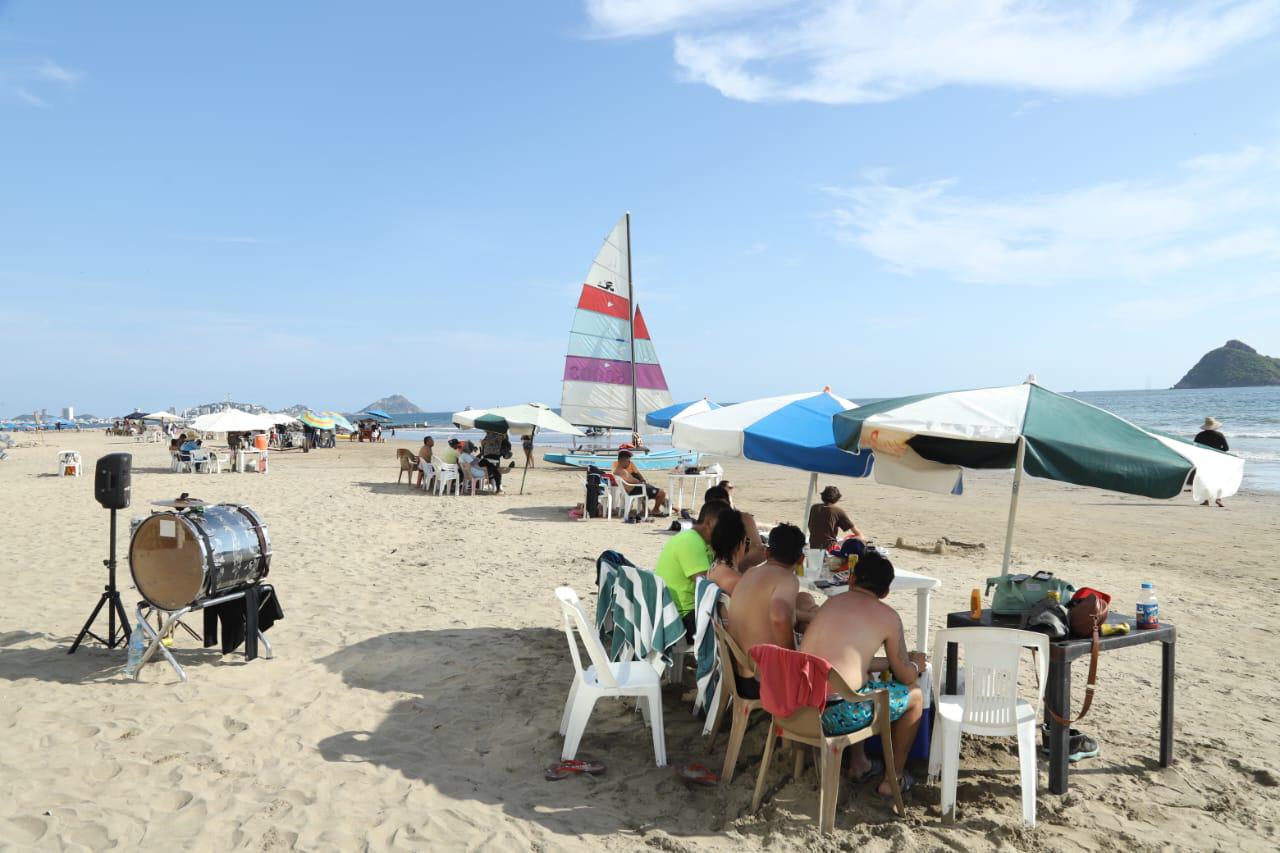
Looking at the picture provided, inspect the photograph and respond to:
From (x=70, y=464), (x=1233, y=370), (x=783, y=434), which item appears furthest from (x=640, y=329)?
(x=1233, y=370)

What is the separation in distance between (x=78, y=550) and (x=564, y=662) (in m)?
6.14

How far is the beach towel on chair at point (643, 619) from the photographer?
4.02 metres

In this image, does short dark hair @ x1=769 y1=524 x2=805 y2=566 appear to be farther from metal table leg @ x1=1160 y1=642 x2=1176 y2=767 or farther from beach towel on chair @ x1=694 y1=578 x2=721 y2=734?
metal table leg @ x1=1160 y1=642 x2=1176 y2=767

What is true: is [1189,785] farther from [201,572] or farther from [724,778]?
[201,572]

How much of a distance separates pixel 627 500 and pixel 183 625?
6983mm

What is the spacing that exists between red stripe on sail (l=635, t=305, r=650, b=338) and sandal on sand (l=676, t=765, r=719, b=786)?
61.3 ft

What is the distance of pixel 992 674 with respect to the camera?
3.44 m

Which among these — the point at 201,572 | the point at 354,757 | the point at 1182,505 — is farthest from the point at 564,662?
the point at 1182,505

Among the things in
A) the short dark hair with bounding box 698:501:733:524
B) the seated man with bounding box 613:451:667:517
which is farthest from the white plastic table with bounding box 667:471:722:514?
the short dark hair with bounding box 698:501:733:524

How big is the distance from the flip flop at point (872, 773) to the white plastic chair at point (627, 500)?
320 inches

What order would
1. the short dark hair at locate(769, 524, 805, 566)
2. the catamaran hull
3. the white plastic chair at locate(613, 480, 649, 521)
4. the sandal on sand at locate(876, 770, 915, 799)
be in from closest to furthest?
the sandal on sand at locate(876, 770, 915, 799)
the short dark hair at locate(769, 524, 805, 566)
the white plastic chair at locate(613, 480, 649, 521)
the catamaran hull

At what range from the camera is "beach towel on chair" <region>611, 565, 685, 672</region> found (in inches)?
158

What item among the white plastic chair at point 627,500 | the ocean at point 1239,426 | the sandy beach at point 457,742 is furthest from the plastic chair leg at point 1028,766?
the white plastic chair at point 627,500

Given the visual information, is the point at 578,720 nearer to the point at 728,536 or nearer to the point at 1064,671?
the point at 728,536
